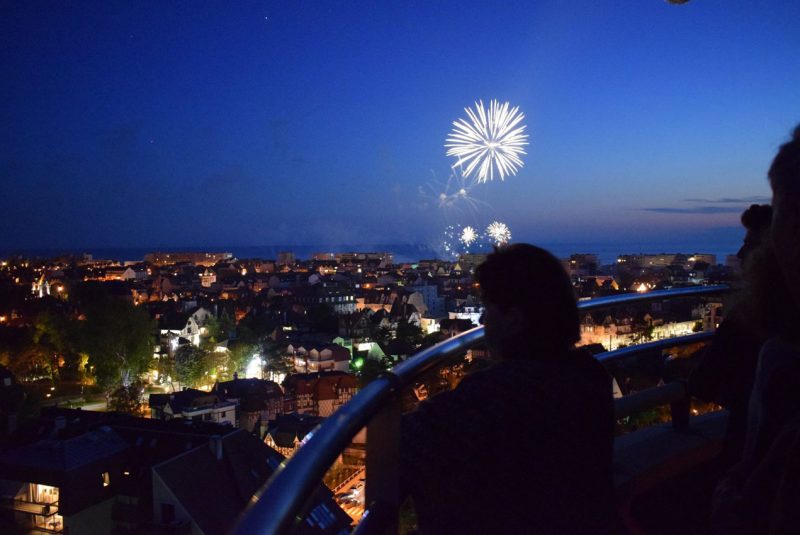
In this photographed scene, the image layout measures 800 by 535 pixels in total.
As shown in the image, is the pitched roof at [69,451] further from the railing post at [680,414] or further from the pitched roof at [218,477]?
the railing post at [680,414]

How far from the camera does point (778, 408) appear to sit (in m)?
0.85

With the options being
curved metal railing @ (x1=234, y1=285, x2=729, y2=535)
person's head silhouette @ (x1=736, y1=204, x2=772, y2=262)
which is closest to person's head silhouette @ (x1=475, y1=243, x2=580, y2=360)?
curved metal railing @ (x1=234, y1=285, x2=729, y2=535)

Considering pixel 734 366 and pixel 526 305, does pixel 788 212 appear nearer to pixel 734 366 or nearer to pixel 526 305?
pixel 526 305

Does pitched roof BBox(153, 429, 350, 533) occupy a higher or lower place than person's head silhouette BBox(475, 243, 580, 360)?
lower

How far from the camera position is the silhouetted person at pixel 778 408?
0.60 m

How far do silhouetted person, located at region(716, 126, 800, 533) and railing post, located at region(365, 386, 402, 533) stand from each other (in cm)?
44

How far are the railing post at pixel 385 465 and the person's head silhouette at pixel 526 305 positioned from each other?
266mm

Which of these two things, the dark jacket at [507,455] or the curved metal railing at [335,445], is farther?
the dark jacket at [507,455]

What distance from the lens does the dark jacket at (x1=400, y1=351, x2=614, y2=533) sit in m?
0.89

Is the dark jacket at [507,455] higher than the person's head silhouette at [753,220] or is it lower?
lower

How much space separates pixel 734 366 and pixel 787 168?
2.99 ft

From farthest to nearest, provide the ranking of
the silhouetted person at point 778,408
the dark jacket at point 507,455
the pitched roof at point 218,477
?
the pitched roof at point 218,477
the dark jacket at point 507,455
the silhouetted person at point 778,408

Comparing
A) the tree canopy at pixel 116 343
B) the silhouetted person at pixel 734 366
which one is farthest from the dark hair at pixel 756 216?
A: the tree canopy at pixel 116 343

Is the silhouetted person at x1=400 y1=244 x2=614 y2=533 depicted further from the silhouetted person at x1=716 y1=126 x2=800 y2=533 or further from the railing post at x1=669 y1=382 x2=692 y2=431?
the railing post at x1=669 y1=382 x2=692 y2=431
